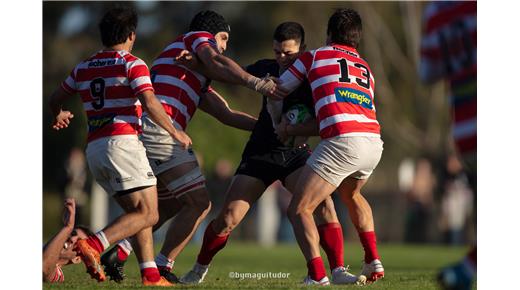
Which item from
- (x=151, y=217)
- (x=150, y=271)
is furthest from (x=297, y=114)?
(x=150, y=271)

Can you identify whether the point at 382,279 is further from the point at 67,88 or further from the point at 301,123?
the point at 67,88

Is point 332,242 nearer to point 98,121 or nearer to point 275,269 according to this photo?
point 98,121

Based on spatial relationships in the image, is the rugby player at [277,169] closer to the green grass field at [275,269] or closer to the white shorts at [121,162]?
the green grass field at [275,269]

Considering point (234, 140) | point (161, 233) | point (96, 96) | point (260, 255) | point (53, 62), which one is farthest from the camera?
point (53, 62)

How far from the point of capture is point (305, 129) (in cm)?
787

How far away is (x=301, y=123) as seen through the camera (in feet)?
26.0

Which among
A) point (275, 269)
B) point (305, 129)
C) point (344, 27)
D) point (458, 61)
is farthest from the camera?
point (275, 269)

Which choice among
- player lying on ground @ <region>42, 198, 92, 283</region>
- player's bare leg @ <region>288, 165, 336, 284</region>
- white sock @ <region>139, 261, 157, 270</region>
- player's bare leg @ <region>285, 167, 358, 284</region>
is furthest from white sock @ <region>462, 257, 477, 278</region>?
player lying on ground @ <region>42, 198, 92, 283</region>

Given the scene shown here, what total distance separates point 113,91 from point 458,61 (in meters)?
2.69

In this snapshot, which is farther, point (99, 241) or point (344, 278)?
point (344, 278)

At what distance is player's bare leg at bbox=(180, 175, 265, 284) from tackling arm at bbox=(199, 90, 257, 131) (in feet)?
2.22

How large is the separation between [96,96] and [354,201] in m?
2.24

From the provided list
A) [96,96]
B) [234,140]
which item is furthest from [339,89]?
[234,140]

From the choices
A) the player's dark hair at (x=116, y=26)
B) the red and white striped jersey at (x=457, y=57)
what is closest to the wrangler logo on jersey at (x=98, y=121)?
the player's dark hair at (x=116, y=26)
